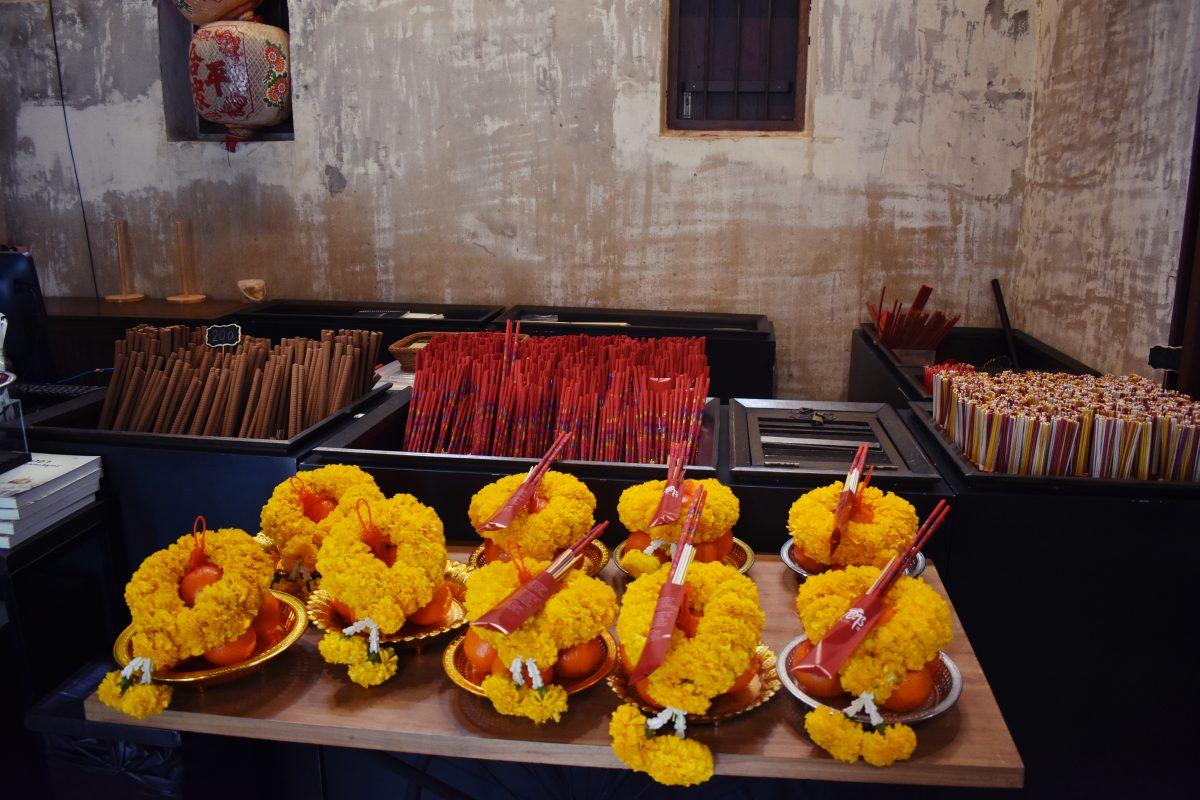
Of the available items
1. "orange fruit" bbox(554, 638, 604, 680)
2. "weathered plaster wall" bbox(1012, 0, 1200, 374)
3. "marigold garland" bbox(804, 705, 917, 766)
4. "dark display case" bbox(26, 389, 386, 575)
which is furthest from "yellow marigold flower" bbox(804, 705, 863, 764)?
"weathered plaster wall" bbox(1012, 0, 1200, 374)

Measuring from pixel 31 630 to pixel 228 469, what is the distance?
575 millimetres

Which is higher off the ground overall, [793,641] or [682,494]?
[682,494]

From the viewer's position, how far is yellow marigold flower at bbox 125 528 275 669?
127cm

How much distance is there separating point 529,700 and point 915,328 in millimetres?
2785

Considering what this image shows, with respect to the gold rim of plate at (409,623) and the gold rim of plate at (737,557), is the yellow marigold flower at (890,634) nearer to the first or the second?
the gold rim of plate at (737,557)

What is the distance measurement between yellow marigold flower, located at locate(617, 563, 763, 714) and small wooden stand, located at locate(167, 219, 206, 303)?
13.1ft

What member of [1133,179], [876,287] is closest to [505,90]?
[876,287]

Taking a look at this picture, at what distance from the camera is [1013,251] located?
3977mm

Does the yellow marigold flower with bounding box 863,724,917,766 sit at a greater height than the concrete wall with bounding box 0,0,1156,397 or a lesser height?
lesser

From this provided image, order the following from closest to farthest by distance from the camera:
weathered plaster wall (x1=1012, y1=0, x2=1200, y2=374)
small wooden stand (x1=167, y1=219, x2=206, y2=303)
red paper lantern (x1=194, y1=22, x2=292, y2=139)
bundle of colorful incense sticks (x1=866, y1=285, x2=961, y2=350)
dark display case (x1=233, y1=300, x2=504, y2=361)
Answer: weathered plaster wall (x1=1012, y1=0, x2=1200, y2=374) → bundle of colorful incense sticks (x1=866, y1=285, x2=961, y2=350) → dark display case (x1=233, y1=300, x2=504, y2=361) → red paper lantern (x1=194, y1=22, x2=292, y2=139) → small wooden stand (x1=167, y1=219, x2=206, y2=303)

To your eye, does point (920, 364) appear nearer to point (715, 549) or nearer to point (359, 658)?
point (715, 549)

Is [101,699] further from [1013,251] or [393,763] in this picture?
[1013,251]

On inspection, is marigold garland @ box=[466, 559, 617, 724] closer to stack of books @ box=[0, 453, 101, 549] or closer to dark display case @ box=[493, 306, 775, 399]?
stack of books @ box=[0, 453, 101, 549]

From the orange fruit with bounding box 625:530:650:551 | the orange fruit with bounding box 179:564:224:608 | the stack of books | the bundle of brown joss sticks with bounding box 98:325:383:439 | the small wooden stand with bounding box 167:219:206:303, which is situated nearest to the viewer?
the orange fruit with bounding box 179:564:224:608
